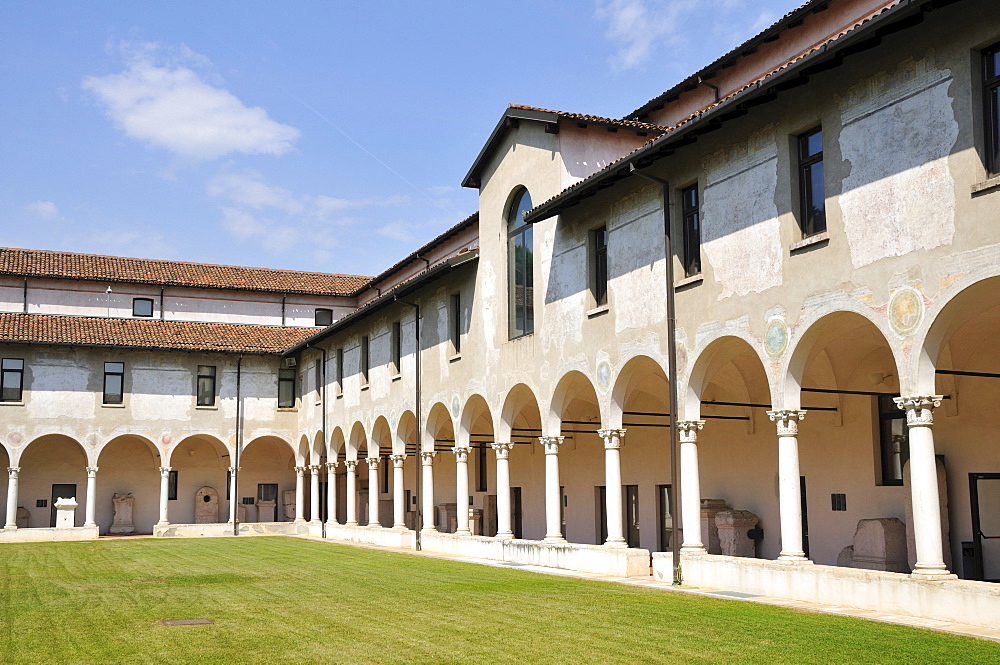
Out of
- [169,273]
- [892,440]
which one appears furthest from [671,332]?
[169,273]

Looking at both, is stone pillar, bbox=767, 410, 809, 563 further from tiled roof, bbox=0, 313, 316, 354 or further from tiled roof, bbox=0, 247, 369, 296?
tiled roof, bbox=0, 247, 369, 296

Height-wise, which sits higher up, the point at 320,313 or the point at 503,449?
the point at 320,313

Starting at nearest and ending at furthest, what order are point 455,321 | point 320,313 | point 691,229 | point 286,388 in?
point 691,229
point 455,321
point 286,388
point 320,313

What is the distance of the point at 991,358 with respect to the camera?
16703 millimetres

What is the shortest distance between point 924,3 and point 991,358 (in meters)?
7.19

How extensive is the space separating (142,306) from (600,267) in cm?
3037

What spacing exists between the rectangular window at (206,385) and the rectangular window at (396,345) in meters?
13.3

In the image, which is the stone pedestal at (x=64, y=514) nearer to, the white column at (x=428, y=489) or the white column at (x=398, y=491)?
the white column at (x=398, y=491)

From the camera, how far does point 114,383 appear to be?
41.4 meters

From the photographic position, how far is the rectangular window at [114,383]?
41.2 meters

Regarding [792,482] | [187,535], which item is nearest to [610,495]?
[792,482]

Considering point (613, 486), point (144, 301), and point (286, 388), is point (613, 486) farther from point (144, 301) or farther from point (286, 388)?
point (144, 301)

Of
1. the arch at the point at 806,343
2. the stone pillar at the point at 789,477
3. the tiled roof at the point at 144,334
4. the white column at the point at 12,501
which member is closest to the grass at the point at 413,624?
the stone pillar at the point at 789,477

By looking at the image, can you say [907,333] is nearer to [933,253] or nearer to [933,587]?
[933,253]
